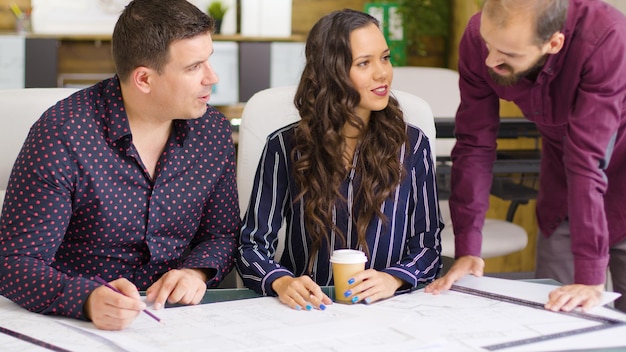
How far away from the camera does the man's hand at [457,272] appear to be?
67.2 inches

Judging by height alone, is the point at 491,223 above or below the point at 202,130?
below

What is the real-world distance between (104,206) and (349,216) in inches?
20.3

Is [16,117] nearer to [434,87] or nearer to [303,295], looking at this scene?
[303,295]

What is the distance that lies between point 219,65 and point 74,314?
373 centimetres

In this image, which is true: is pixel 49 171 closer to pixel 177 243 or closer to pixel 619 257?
pixel 177 243

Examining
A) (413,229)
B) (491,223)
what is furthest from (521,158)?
(413,229)

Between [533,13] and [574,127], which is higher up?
[533,13]

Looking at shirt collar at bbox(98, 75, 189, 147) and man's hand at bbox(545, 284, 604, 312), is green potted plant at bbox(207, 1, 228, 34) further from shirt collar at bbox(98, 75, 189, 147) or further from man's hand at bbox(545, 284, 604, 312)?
man's hand at bbox(545, 284, 604, 312)

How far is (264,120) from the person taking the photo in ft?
7.06

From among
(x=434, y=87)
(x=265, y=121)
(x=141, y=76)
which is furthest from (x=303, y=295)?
(x=434, y=87)

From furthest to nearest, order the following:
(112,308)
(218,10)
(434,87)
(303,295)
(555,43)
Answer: (218,10) < (434,87) < (555,43) < (303,295) < (112,308)

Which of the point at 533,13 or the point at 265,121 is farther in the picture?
the point at 265,121

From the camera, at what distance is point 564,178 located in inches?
85.1

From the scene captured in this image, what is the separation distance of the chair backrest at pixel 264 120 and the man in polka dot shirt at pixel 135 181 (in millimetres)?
200
